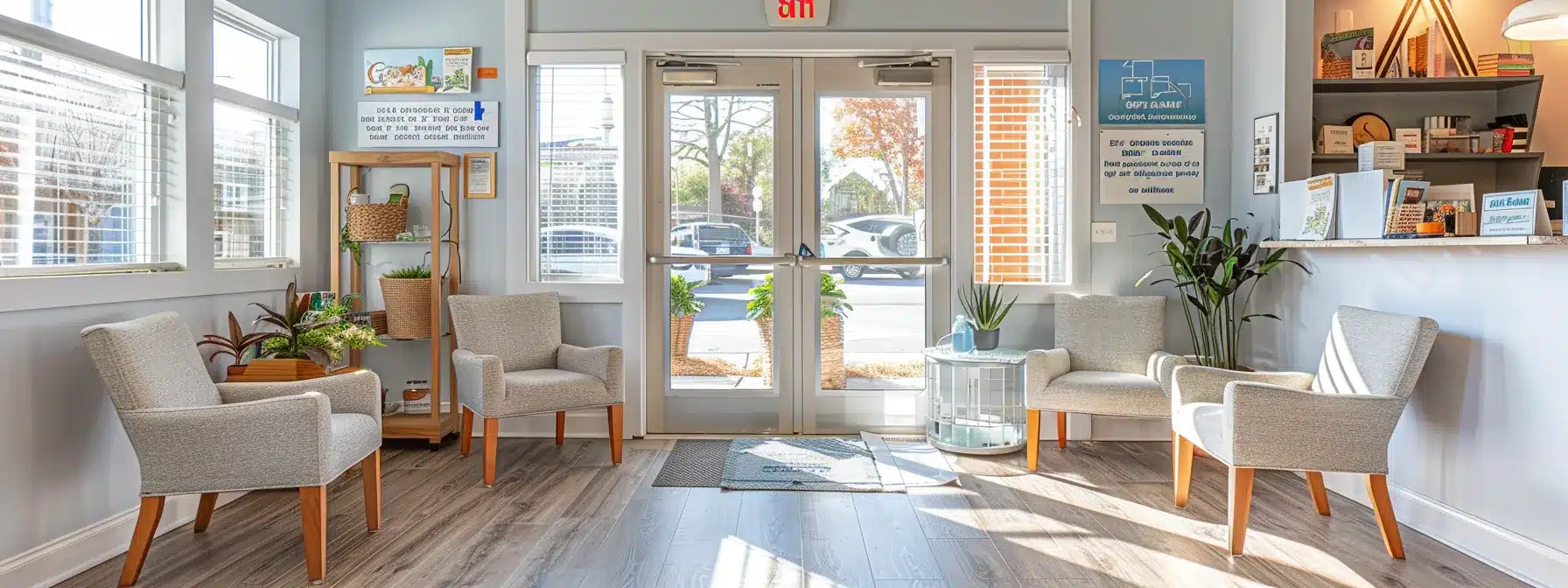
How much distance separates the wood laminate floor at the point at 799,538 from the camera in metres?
2.80

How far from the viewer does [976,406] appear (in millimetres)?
4582

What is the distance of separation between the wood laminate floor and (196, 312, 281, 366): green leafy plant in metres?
0.59

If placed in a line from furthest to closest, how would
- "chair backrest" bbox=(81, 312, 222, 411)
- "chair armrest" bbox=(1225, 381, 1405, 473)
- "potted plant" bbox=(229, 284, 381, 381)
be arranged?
"potted plant" bbox=(229, 284, 381, 381)
"chair armrest" bbox=(1225, 381, 1405, 473)
"chair backrest" bbox=(81, 312, 222, 411)

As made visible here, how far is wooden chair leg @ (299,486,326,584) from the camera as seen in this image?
9.03ft

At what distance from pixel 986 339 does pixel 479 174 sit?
274 cm

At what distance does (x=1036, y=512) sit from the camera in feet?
11.5

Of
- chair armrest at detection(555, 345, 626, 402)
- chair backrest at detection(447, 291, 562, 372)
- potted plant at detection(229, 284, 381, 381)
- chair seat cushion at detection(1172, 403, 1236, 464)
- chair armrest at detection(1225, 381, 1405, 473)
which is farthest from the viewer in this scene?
chair backrest at detection(447, 291, 562, 372)

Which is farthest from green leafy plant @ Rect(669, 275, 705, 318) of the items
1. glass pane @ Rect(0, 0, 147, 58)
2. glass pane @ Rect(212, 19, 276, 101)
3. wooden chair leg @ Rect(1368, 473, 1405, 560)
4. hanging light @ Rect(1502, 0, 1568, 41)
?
hanging light @ Rect(1502, 0, 1568, 41)

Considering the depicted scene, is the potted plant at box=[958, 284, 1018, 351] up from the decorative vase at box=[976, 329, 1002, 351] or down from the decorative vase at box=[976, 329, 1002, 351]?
up

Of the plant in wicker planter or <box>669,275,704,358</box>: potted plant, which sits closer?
the plant in wicker planter

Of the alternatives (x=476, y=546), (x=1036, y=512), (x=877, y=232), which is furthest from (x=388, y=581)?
(x=877, y=232)

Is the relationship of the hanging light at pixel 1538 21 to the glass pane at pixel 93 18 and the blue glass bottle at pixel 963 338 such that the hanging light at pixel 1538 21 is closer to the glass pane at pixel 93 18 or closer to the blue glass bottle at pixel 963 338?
the blue glass bottle at pixel 963 338

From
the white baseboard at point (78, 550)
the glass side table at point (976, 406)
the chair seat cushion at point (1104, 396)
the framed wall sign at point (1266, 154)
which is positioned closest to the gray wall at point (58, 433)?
the white baseboard at point (78, 550)

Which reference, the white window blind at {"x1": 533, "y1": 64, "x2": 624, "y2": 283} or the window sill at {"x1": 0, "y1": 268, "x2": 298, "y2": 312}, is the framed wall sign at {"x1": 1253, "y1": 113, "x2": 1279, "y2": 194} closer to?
the white window blind at {"x1": 533, "y1": 64, "x2": 624, "y2": 283}
